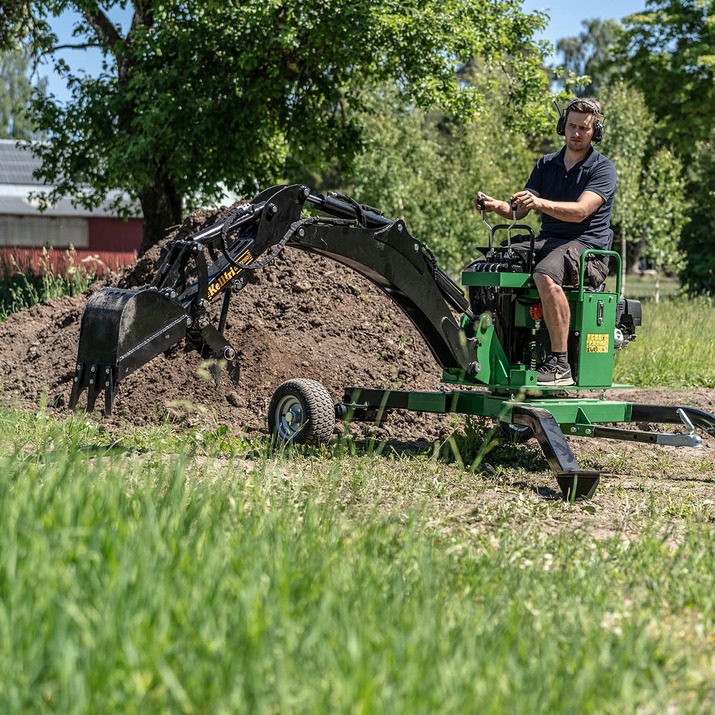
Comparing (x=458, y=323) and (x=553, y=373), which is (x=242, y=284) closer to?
(x=458, y=323)

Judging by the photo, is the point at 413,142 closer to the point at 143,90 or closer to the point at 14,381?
the point at 143,90

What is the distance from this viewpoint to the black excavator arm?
6398 millimetres

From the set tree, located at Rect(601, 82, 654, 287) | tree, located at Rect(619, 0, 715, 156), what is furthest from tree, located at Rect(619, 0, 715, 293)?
tree, located at Rect(601, 82, 654, 287)

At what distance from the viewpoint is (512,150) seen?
35.1 metres

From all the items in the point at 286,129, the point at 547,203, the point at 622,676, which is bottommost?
the point at 622,676

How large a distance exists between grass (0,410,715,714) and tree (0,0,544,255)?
479 inches

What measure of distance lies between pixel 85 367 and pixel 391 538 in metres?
2.51

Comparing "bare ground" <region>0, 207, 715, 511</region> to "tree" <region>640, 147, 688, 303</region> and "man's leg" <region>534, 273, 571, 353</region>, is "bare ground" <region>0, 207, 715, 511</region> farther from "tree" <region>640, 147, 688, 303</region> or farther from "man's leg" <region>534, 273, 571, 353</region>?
"tree" <region>640, 147, 688, 303</region>

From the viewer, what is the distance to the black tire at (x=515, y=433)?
28.3ft

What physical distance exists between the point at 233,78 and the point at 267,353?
8.42 metres

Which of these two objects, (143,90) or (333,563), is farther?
(143,90)

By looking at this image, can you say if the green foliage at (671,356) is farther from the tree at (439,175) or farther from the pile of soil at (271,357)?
the tree at (439,175)

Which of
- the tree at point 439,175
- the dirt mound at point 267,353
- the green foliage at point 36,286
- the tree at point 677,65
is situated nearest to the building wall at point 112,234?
the tree at point 439,175

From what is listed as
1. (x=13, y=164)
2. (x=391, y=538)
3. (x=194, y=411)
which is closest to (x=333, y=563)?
(x=391, y=538)
